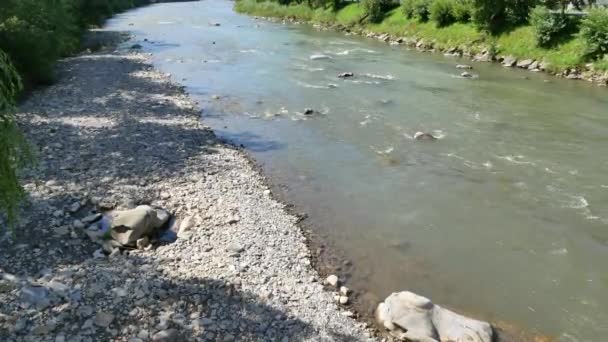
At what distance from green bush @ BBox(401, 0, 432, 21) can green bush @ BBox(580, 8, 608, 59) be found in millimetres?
16334

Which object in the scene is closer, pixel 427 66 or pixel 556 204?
pixel 556 204

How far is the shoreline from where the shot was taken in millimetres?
27875

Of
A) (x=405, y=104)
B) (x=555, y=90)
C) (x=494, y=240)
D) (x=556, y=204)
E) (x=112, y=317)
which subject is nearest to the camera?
(x=112, y=317)

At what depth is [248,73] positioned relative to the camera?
30.3m

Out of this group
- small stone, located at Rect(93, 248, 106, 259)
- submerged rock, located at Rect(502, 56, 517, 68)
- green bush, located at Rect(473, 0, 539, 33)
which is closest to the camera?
small stone, located at Rect(93, 248, 106, 259)

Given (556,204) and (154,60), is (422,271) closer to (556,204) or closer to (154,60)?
(556,204)

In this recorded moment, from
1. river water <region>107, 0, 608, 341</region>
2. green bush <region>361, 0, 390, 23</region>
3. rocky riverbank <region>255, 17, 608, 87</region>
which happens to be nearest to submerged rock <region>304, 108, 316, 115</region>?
river water <region>107, 0, 608, 341</region>

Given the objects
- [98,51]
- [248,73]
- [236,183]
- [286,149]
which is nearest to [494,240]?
[236,183]

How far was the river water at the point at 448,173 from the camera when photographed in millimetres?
9930

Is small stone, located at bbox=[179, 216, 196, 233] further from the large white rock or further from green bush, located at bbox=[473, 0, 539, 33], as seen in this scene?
green bush, located at bbox=[473, 0, 539, 33]

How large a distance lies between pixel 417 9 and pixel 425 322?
1617 inches

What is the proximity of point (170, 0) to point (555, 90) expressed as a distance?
104930mm

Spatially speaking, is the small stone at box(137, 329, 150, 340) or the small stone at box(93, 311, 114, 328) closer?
the small stone at box(137, 329, 150, 340)

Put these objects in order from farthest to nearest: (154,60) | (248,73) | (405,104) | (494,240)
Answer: (154,60), (248,73), (405,104), (494,240)
